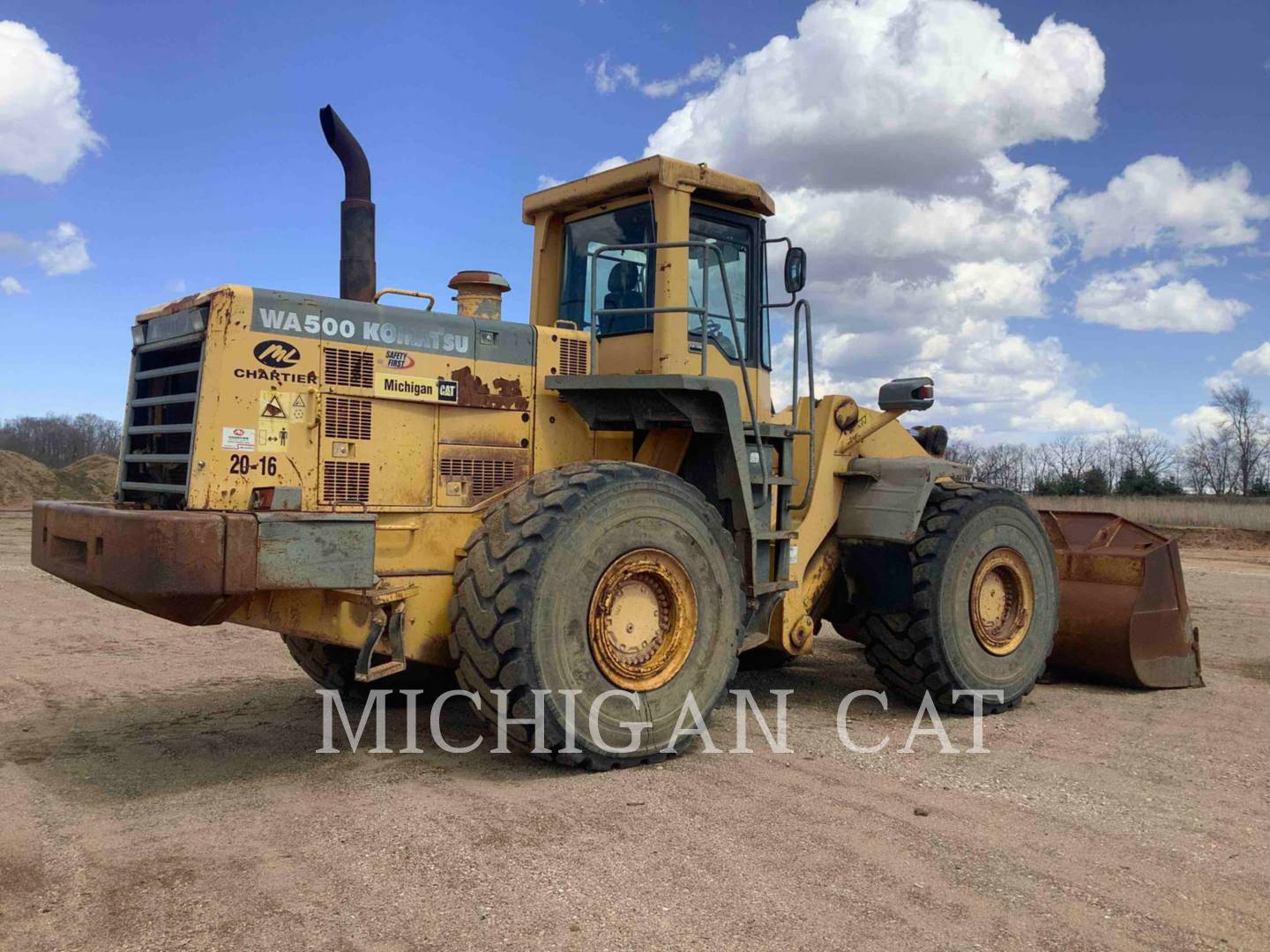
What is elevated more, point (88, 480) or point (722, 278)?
point (722, 278)

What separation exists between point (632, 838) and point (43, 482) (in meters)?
37.3

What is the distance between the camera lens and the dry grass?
103ft

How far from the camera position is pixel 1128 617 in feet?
25.1

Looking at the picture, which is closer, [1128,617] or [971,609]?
[971,609]

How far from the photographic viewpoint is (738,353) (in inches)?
255

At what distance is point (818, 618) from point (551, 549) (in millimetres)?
2987

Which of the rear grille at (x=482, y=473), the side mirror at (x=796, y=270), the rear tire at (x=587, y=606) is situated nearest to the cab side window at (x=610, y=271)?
the side mirror at (x=796, y=270)

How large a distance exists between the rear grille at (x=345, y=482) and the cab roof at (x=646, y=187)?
2.40 m

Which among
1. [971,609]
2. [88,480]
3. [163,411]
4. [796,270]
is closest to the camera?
[163,411]

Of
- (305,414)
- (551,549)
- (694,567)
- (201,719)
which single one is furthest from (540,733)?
(201,719)

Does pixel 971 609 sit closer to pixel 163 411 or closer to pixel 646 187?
pixel 646 187

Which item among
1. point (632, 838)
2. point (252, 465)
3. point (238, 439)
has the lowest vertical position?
point (632, 838)

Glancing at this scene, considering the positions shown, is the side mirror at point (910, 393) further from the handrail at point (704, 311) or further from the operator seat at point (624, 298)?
the operator seat at point (624, 298)

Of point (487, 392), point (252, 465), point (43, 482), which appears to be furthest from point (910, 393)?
point (43, 482)
